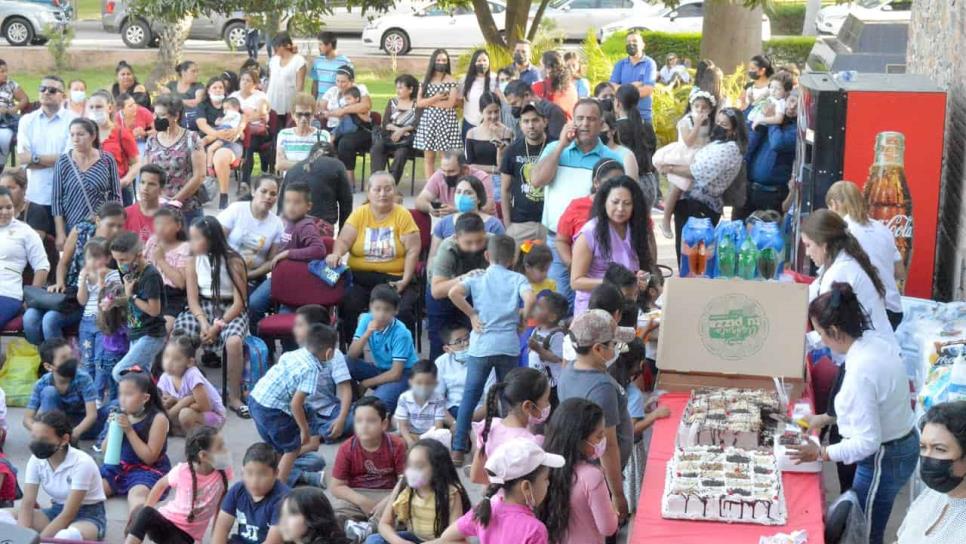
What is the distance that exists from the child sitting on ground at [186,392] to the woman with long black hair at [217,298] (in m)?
0.65

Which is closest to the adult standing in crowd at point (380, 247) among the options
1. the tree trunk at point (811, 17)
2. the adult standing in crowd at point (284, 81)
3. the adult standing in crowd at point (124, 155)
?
the adult standing in crowd at point (124, 155)

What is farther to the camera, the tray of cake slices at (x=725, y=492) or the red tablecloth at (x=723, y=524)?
the tray of cake slices at (x=725, y=492)

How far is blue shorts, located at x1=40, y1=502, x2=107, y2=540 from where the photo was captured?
707 centimetres

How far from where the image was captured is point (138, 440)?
25.0 ft

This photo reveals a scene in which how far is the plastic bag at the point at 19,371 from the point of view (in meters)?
9.30

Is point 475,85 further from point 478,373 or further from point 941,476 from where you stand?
point 941,476

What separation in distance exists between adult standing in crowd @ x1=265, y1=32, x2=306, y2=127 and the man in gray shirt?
31.6 ft

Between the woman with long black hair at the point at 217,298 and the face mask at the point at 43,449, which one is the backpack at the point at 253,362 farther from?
the face mask at the point at 43,449

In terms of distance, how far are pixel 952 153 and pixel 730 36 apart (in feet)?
39.9

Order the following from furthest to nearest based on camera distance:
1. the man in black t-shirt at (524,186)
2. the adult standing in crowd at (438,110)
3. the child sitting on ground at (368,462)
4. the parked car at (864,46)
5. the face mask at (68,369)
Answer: the parked car at (864,46) → the adult standing in crowd at (438,110) → the man in black t-shirt at (524,186) → the face mask at (68,369) → the child sitting on ground at (368,462)

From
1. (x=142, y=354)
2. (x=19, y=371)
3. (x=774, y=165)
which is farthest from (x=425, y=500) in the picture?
(x=774, y=165)

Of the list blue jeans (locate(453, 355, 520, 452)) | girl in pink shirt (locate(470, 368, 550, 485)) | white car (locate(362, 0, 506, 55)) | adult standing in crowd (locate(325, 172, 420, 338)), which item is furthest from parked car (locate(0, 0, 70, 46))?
girl in pink shirt (locate(470, 368, 550, 485))

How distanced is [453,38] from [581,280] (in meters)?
22.0

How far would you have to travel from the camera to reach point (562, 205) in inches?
367
